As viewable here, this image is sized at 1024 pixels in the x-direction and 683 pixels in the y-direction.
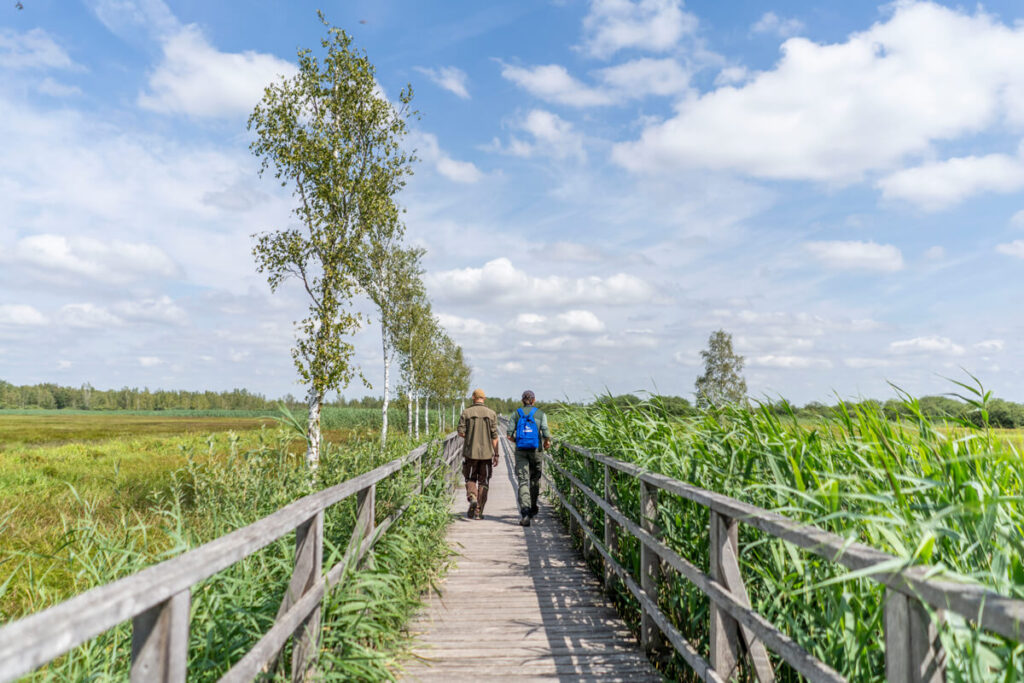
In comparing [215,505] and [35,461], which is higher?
[215,505]

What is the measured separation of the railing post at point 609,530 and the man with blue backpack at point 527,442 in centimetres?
316

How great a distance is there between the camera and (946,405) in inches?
172

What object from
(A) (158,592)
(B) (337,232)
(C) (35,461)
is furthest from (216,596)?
(C) (35,461)

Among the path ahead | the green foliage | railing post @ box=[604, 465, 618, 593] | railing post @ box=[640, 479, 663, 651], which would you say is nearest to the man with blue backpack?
the path ahead

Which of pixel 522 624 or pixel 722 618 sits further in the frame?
pixel 522 624

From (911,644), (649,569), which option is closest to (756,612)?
(911,644)

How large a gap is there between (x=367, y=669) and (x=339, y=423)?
209 ft

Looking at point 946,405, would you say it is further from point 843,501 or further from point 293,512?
point 293,512

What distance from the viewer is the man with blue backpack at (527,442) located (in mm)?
8867

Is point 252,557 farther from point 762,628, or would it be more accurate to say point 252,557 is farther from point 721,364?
point 721,364

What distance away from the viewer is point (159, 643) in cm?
169

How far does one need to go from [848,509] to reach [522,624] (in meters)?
2.94

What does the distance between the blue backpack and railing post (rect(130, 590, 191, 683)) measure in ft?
23.6

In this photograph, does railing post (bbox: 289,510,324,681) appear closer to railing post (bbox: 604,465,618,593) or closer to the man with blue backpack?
railing post (bbox: 604,465,618,593)
